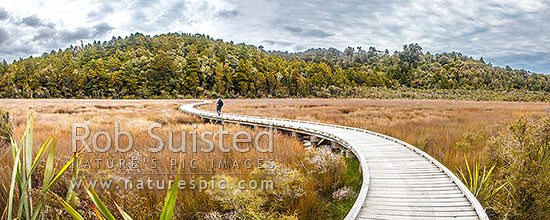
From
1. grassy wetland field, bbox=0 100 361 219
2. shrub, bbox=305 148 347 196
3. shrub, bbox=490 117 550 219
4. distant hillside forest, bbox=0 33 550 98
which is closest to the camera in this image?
grassy wetland field, bbox=0 100 361 219

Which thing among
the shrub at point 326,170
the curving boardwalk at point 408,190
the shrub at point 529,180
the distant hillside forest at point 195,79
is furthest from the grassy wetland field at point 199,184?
the distant hillside forest at point 195,79

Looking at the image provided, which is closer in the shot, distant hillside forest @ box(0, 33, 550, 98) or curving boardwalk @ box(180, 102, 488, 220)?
curving boardwalk @ box(180, 102, 488, 220)

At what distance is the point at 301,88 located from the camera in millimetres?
72000

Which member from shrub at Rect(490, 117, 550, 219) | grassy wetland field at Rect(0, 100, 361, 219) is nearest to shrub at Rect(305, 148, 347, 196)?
grassy wetland field at Rect(0, 100, 361, 219)

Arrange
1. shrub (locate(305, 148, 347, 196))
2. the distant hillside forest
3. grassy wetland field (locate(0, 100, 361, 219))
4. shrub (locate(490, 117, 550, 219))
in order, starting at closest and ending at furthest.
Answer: grassy wetland field (locate(0, 100, 361, 219))
shrub (locate(490, 117, 550, 219))
shrub (locate(305, 148, 347, 196))
the distant hillside forest

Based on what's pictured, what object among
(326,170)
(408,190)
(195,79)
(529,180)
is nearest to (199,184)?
(326,170)

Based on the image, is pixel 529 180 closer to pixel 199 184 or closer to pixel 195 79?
pixel 199 184

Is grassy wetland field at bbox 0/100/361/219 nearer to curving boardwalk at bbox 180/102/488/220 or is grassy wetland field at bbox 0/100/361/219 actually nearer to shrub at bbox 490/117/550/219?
curving boardwalk at bbox 180/102/488/220

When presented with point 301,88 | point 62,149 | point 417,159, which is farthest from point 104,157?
point 301,88

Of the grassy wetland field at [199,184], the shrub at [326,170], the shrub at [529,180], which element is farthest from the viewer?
the shrub at [326,170]

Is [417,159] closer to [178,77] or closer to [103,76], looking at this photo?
[178,77]

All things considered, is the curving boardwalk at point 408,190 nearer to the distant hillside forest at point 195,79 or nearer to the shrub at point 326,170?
the shrub at point 326,170

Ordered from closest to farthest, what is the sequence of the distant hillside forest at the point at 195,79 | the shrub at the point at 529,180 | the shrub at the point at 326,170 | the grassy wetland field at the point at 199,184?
the grassy wetland field at the point at 199,184 → the shrub at the point at 529,180 → the shrub at the point at 326,170 → the distant hillside forest at the point at 195,79

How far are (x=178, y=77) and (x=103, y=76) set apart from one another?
16442 mm
